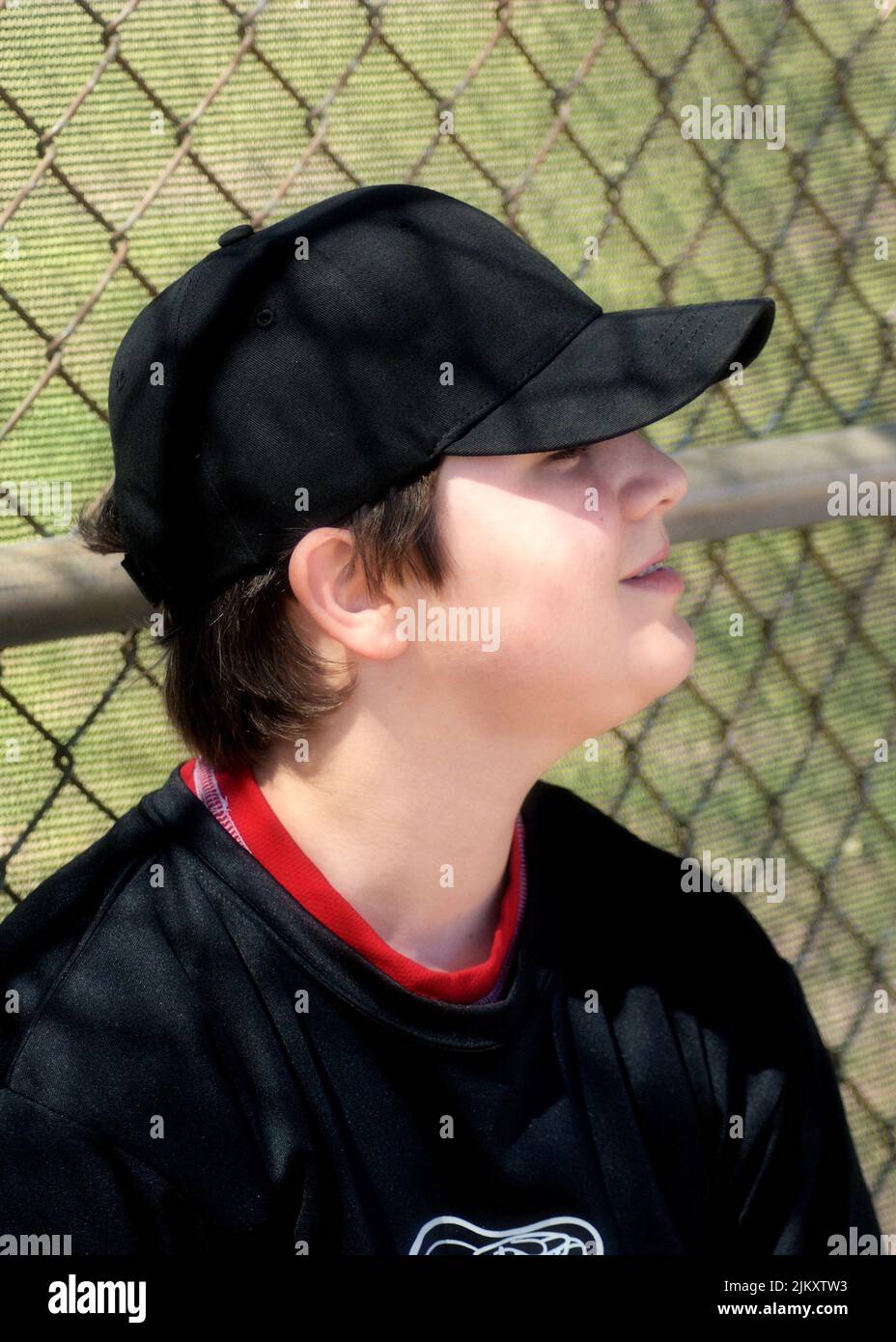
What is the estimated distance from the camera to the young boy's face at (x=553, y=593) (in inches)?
50.1

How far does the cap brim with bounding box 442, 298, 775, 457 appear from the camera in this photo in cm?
127

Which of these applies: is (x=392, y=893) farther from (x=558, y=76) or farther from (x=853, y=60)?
(x=853, y=60)

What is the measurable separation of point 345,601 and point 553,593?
19cm

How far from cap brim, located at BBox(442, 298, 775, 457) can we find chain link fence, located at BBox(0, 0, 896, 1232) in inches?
22.7

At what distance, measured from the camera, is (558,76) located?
194cm

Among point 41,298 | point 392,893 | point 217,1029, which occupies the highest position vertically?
point 41,298

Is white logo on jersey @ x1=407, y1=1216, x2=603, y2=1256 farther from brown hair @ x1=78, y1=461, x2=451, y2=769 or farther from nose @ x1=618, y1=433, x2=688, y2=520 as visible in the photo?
nose @ x1=618, y1=433, x2=688, y2=520

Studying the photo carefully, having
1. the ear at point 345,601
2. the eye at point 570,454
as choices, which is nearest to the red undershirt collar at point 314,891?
the ear at point 345,601

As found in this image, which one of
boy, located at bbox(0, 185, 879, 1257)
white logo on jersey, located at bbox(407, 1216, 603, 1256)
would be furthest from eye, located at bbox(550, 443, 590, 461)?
white logo on jersey, located at bbox(407, 1216, 603, 1256)

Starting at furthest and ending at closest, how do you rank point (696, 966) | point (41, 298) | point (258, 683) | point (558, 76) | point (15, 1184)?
point (558, 76) → point (41, 298) → point (696, 966) → point (258, 683) → point (15, 1184)

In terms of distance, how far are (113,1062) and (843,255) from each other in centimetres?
159

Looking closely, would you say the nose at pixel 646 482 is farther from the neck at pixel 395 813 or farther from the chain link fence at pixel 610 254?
the chain link fence at pixel 610 254

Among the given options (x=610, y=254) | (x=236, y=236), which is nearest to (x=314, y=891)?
(x=236, y=236)

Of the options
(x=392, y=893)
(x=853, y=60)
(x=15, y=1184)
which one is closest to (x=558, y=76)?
(x=853, y=60)
